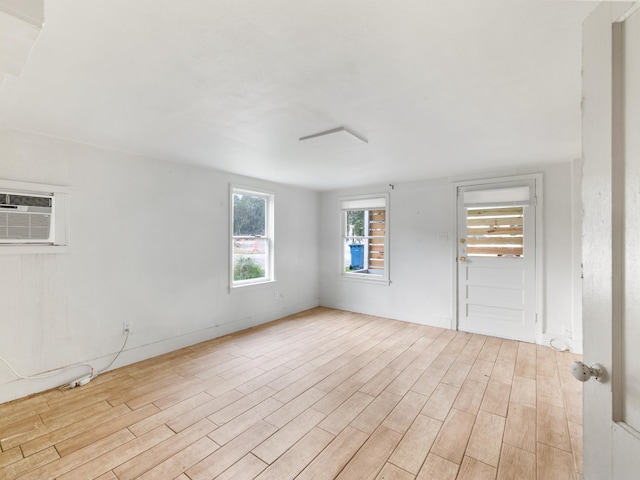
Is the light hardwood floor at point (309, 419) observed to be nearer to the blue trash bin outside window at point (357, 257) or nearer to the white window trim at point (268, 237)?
the white window trim at point (268, 237)

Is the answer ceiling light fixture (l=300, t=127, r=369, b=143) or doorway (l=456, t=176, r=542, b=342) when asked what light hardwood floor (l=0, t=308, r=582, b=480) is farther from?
ceiling light fixture (l=300, t=127, r=369, b=143)

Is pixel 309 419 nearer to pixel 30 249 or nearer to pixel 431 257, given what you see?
pixel 30 249

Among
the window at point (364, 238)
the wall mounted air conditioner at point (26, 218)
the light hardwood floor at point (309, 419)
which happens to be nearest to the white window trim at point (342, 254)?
the window at point (364, 238)

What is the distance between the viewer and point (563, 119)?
7.86ft

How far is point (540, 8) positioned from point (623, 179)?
3.25ft

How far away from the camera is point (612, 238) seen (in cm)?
76

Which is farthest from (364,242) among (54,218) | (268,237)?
(54,218)

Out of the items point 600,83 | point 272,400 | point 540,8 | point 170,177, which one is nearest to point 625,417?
point 600,83

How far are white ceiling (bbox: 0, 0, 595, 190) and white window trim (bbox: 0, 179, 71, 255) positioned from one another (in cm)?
49

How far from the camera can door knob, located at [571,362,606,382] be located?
2.59 feet

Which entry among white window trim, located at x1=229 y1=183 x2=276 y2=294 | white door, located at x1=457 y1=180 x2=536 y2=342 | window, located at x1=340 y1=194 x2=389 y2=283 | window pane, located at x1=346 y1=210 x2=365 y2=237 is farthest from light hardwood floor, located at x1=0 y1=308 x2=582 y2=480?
window pane, located at x1=346 y1=210 x2=365 y2=237

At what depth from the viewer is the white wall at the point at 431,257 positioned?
3719 millimetres

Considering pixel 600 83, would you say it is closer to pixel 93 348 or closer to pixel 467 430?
pixel 467 430

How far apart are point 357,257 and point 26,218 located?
4603 millimetres
